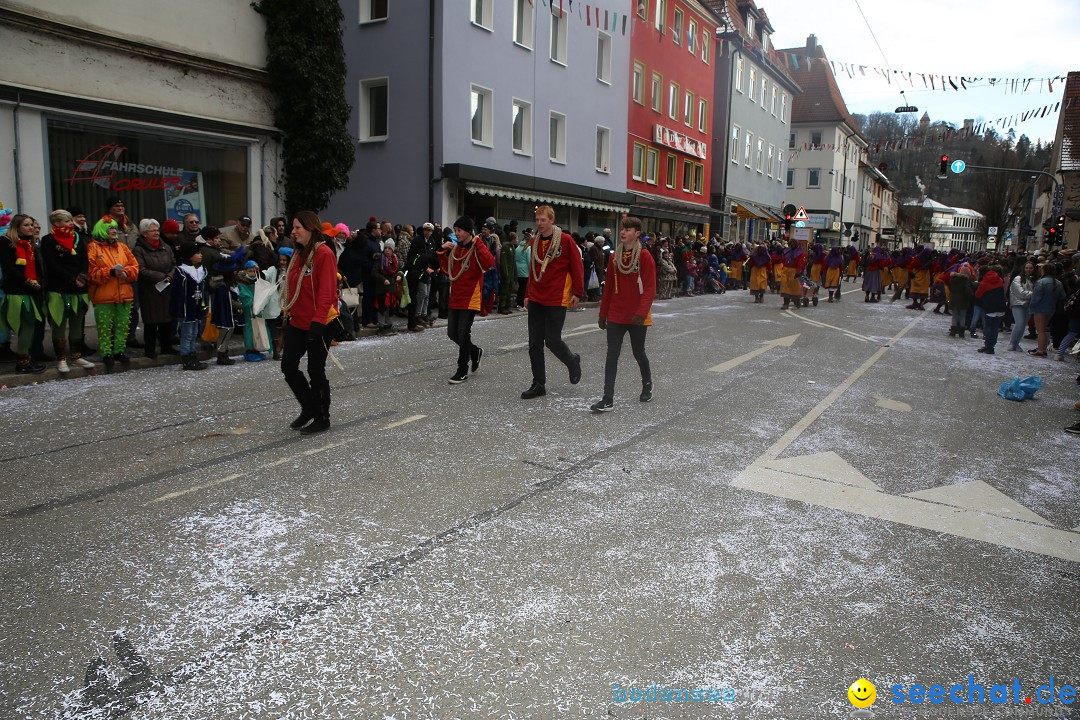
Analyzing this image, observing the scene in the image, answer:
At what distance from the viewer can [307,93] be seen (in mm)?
16266

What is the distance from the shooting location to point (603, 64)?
94.8 feet

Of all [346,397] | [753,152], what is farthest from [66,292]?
[753,152]

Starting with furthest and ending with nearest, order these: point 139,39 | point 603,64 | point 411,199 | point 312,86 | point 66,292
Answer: point 603,64 → point 411,199 → point 312,86 → point 139,39 → point 66,292

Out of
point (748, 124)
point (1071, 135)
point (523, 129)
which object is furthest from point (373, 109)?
point (1071, 135)

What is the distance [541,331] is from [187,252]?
15.8 ft

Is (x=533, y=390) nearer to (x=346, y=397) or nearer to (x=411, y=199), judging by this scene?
(x=346, y=397)

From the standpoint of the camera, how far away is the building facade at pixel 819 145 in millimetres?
62812

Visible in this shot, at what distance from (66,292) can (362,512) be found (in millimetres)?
6230

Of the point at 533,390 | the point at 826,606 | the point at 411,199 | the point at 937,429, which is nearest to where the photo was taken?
the point at 826,606

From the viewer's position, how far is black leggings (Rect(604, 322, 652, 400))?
25.2 ft

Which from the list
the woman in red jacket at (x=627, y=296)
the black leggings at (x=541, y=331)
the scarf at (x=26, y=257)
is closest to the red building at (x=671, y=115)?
the black leggings at (x=541, y=331)

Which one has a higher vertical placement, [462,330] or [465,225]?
[465,225]

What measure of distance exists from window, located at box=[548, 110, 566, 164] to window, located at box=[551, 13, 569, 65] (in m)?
1.84

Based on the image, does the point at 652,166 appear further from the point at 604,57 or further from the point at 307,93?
the point at 307,93
